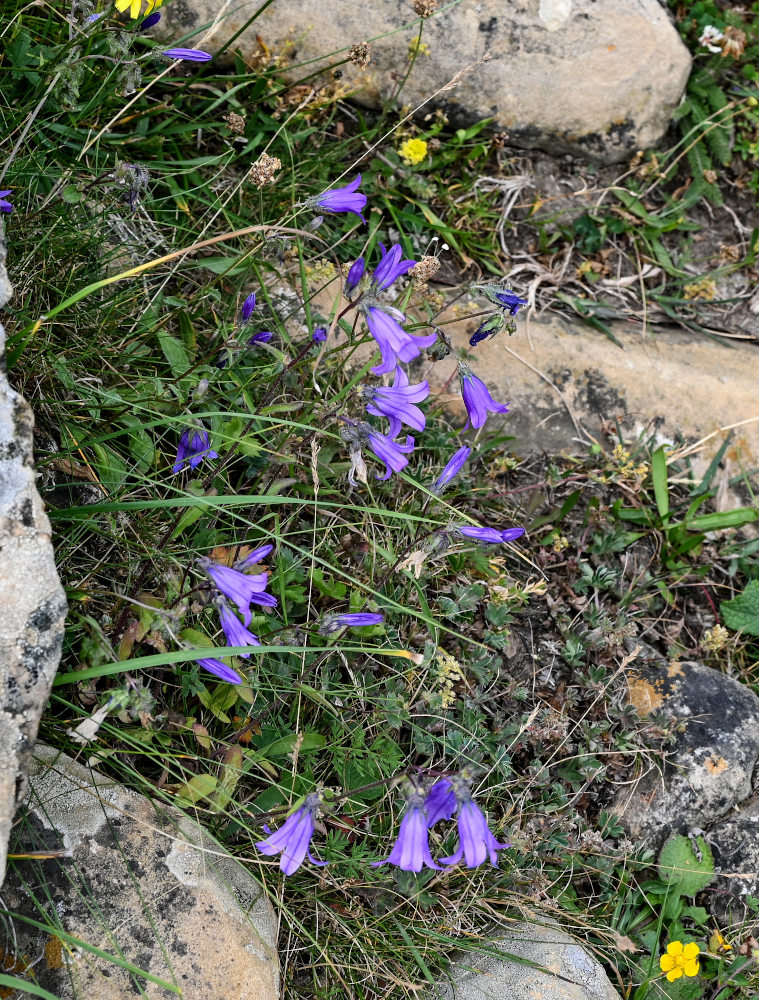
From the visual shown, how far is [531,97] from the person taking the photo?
411 cm

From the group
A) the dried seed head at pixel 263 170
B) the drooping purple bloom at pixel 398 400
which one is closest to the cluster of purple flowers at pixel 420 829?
the drooping purple bloom at pixel 398 400

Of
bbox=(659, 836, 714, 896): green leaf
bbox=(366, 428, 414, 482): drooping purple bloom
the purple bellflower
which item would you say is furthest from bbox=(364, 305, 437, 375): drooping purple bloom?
bbox=(659, 836, 714, 896): green leaf

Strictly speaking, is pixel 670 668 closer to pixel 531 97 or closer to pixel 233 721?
pixel 233 721

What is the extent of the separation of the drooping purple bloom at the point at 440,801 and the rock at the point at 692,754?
128 cm

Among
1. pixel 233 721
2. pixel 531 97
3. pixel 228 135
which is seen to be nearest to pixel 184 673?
pixel 233 721

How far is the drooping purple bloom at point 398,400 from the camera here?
2.41 metres

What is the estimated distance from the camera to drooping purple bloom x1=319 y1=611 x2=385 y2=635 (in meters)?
2.43

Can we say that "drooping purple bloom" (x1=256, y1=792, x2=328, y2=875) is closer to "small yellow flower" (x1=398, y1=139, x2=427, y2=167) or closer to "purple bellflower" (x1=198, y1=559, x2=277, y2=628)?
"purple bellflower" (x1=198, y1=559, x2=277, y2=628)

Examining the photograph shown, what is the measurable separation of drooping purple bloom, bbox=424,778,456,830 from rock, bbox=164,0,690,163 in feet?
9.71

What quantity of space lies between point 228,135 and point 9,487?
2066mm

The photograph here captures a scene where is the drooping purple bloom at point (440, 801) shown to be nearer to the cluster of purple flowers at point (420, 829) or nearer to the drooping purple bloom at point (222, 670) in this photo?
the cluster of purple flowers at point (420, 829)

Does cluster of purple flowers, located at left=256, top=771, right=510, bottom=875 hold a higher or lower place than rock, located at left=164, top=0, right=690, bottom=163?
lower

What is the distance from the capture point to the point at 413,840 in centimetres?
216

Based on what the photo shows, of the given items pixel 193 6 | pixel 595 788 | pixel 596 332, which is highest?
pixel 193 6
